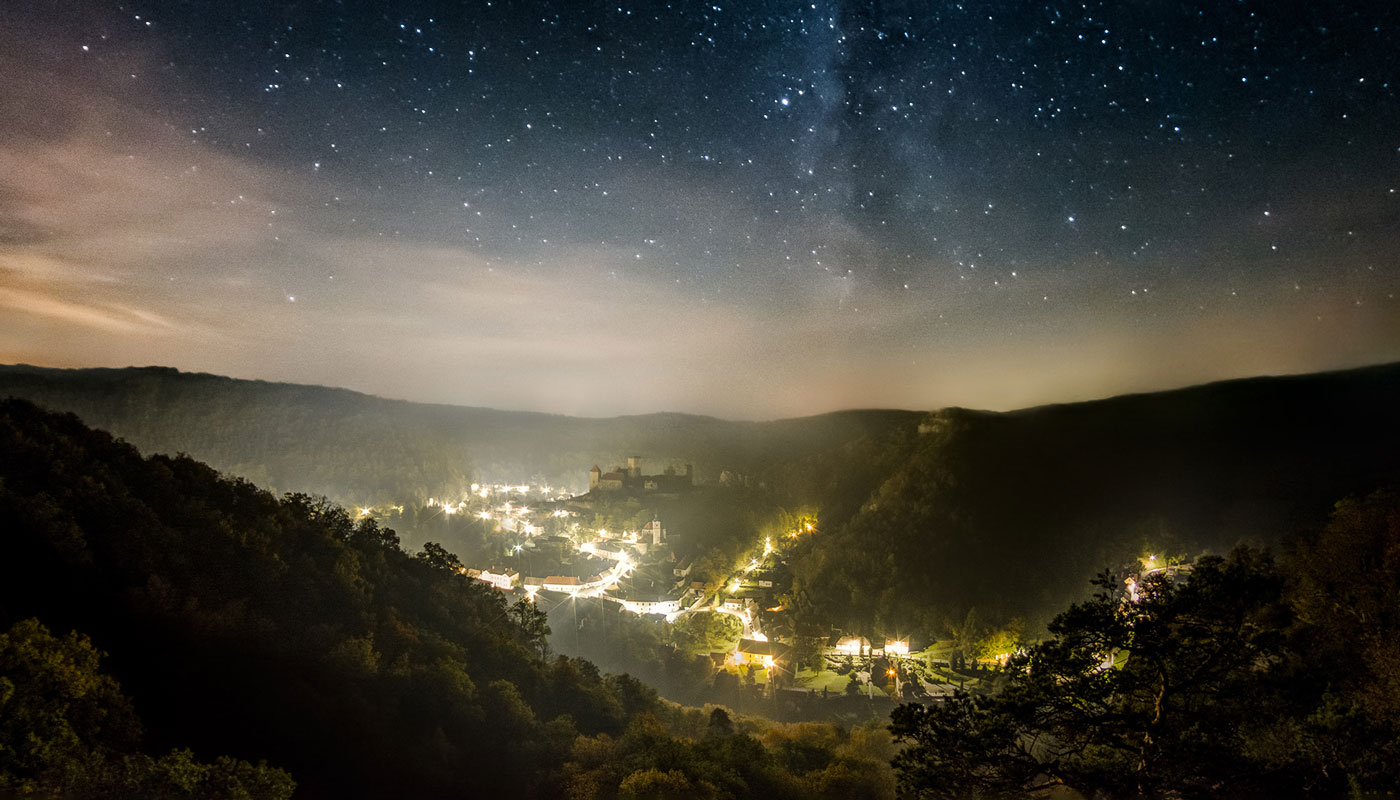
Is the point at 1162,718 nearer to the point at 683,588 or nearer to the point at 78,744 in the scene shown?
the point at 78,744

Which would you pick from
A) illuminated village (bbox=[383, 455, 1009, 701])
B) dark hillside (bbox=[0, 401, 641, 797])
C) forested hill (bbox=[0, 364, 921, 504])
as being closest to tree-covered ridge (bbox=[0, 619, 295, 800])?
dark hillside (bbox=[0, 401, 641, 797])

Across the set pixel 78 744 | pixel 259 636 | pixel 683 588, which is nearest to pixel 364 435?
pixel 683 588

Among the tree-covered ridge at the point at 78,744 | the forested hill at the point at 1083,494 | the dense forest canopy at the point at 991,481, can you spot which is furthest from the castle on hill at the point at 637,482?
the tree-covered ridge at the point at 78,744

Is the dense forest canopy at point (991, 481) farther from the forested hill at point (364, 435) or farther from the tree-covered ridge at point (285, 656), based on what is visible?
the tree-covered ridge at point (285, 656)

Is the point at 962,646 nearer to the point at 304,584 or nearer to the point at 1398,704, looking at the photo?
the point at 1398,704

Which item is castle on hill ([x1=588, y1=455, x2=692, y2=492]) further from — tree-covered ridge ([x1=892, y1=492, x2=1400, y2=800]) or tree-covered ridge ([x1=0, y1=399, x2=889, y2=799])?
tree-covered ridge ([x1=892, y1=492, x2=1400, y2=800])

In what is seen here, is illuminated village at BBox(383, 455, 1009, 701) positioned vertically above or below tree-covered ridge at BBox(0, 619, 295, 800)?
below
